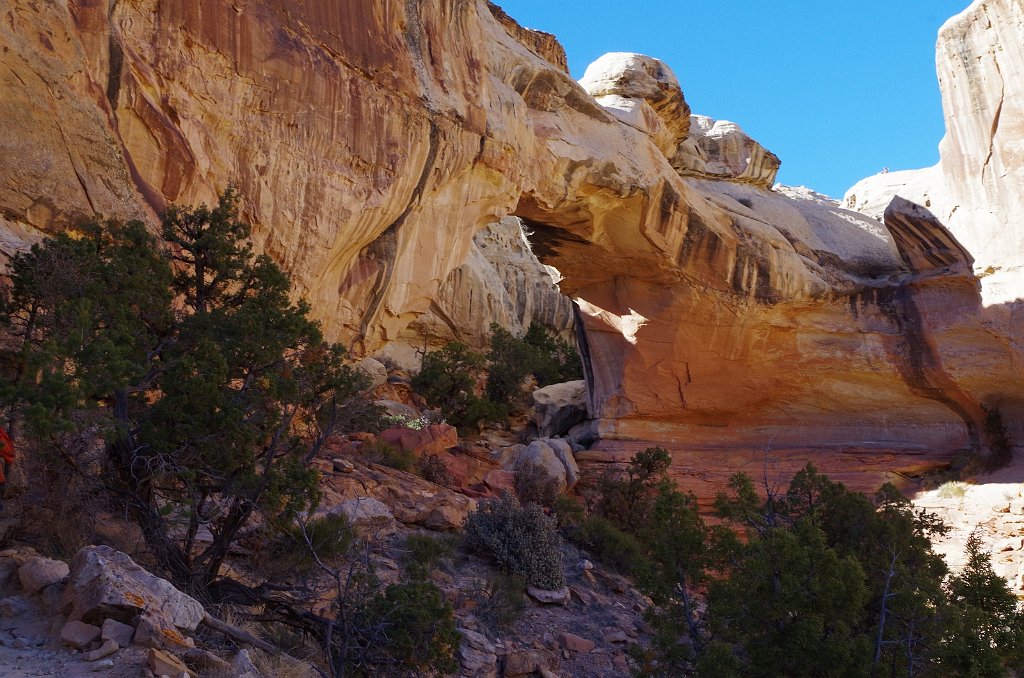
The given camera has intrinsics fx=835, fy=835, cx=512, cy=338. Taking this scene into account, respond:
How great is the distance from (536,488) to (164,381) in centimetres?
994

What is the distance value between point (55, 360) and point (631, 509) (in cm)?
1227

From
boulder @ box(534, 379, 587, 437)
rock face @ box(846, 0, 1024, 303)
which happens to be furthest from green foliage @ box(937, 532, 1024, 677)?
boulder @ box(534, 379, 587, 437)

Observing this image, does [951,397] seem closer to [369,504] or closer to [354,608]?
[369,504]

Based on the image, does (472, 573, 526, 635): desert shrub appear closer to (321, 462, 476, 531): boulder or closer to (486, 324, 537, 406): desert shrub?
(321, 462, 476, 531): boulder

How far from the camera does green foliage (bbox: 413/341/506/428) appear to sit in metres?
20.6

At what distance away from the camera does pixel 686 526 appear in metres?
8.30

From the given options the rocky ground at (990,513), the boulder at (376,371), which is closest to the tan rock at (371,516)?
the rocky ground at (990,513)

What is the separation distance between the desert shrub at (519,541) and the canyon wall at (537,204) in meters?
3.33

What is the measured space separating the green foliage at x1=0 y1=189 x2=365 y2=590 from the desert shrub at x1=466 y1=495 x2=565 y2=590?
153 inches

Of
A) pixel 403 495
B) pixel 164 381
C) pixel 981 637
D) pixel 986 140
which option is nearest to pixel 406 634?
pixel 164 381

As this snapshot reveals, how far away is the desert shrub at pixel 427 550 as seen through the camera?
32.8 feet

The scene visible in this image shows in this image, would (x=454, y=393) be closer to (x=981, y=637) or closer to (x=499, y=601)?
(x=499, y=601)

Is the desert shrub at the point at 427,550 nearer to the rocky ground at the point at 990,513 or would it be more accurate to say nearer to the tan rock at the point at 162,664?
the tan rock at the point at 162,664

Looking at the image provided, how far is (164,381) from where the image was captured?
6.76m
